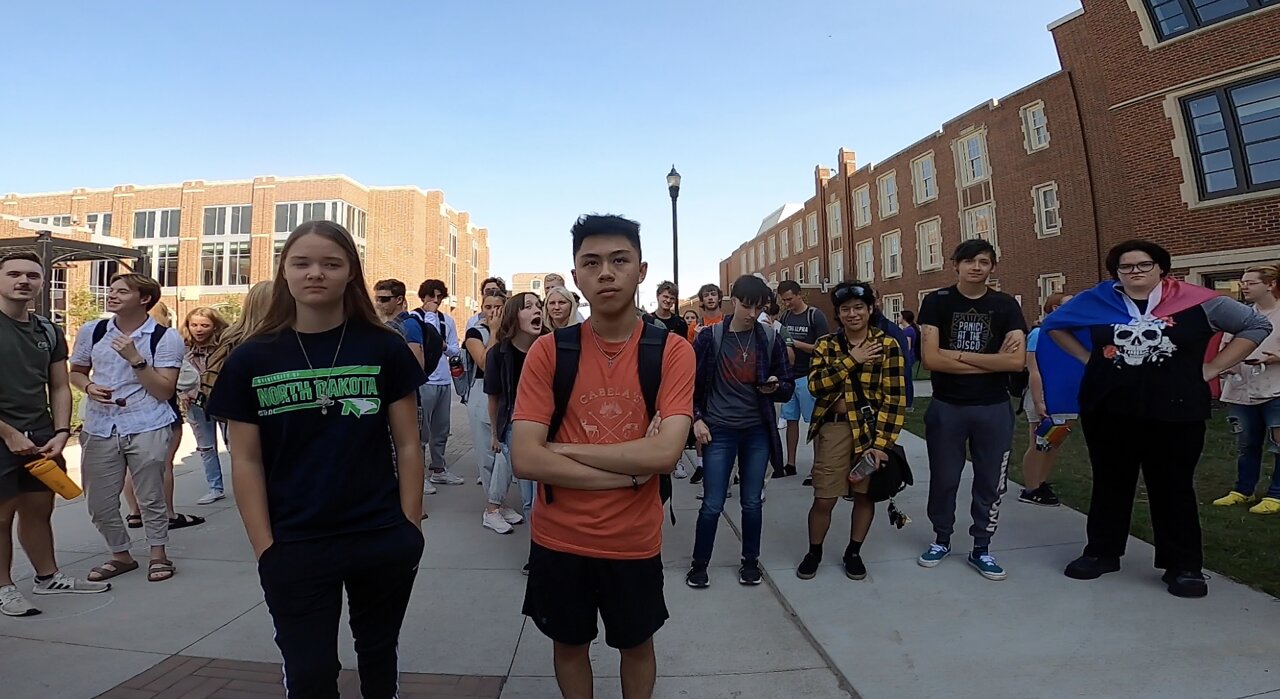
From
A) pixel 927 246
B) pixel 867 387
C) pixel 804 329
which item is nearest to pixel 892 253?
pixel 927 246

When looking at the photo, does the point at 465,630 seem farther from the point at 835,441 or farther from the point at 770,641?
the point at 835,441

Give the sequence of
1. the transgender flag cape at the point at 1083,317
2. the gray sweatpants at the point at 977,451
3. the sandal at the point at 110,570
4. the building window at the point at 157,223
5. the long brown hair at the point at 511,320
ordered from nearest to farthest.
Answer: the transgender flag cape at the point at 1083,317, the gray sweatpants at the point at 977,451, the sandal at the point at 110,570, the long brown hair at the point at 511,320, the building window at the point at 157,223

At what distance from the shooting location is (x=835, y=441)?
391 centimetres

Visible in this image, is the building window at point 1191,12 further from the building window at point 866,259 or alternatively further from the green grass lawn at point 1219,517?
the building window at point 866,259

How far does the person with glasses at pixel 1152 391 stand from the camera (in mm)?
3506

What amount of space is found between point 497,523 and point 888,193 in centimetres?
2722

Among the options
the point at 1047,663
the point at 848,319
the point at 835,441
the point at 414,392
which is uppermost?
the point at 848,319

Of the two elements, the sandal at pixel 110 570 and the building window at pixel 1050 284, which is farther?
the building window at pixel 1050 284

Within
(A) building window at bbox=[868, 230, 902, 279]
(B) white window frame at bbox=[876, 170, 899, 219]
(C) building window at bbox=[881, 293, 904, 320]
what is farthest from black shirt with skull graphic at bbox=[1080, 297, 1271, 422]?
(B) white window frame at bbox=[876, 170, 899, 219]

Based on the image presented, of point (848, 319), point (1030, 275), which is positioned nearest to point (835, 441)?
point (848, 319)

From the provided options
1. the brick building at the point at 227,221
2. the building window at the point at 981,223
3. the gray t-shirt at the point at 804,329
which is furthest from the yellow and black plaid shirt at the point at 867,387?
the brick building at the point at 227,221

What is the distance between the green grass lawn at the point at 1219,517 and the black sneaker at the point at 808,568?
200 centimetres

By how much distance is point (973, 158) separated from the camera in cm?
2216

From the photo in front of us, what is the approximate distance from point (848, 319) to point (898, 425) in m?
0.72
